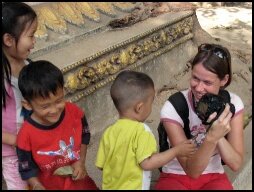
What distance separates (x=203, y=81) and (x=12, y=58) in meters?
1.03

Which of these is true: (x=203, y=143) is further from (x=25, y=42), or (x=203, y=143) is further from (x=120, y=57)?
(x=120, y=57)

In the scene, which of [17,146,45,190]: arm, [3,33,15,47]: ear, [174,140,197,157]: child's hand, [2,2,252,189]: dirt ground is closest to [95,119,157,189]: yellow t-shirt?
[174,140,197,157]: child's hand

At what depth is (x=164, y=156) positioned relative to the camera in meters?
1.99

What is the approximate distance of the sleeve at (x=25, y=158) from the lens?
206cm

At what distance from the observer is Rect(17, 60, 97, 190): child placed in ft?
6.55

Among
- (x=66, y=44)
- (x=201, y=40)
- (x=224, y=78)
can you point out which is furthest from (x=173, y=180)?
(x=201, y=40)

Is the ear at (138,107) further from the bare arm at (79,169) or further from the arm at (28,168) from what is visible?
the arm at (28,168)

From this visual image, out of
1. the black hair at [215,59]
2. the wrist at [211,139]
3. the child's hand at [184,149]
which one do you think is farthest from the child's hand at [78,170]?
the black hair at [215,59]

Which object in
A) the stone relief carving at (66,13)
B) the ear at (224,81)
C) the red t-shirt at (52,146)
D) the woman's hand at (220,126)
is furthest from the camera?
the stone relief carving at (66,13)

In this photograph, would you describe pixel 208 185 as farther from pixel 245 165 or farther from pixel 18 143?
pixel 18 143

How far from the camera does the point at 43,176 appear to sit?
86.5 inches

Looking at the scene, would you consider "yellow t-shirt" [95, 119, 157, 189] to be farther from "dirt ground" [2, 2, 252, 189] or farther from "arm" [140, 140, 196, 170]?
"dirt ground" [2, 2, 252, 189]

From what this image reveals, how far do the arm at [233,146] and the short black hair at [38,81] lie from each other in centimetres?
90

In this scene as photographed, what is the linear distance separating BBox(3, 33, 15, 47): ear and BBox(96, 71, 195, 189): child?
592 millimetres
